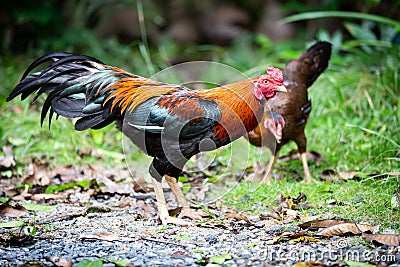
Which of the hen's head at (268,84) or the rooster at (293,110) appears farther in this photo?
the rooster at (293,110)

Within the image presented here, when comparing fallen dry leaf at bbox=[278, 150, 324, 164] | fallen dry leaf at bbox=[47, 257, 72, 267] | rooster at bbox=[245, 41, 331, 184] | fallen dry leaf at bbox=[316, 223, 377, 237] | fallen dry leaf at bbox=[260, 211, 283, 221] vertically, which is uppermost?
rooster at bbox=[245, 41, 331, 184]

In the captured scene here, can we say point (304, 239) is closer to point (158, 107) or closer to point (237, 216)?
point (237, 216)

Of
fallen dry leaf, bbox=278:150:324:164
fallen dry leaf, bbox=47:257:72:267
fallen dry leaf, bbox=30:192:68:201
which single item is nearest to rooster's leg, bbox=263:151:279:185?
fallen dry leaf, bbox=278:150:324:164

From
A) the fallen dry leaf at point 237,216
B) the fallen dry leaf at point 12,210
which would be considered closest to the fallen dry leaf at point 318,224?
the fallen dry leaf at point 237,216

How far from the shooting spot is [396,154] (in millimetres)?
5371

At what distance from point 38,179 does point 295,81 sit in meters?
2.89

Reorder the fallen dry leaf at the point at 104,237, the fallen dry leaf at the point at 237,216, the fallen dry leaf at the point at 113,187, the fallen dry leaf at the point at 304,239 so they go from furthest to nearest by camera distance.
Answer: the fallen dry leaf at the point at 113,187
the fallen dry leaf at the point at 237,216
the fallen dry leaf at the point at 104,237
the fallen dry leaf at the point at 304,239

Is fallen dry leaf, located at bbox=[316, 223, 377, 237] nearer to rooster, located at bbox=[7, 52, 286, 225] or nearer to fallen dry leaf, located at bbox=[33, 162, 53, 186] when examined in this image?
rooster, located at bbox=[7, 52, 286, 225]

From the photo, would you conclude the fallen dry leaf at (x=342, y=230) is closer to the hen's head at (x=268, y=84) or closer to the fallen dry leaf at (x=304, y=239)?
the fallen dry leaf at (x=304, y=239)

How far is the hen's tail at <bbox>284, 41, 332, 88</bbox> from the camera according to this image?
17.9ft

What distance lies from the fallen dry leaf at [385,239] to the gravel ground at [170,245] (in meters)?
0.04

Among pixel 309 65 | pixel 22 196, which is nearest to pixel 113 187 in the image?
pixel 22 196

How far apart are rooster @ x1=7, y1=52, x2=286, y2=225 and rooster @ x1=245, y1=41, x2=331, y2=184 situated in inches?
19.9

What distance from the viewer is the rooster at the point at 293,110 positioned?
5.09 m
